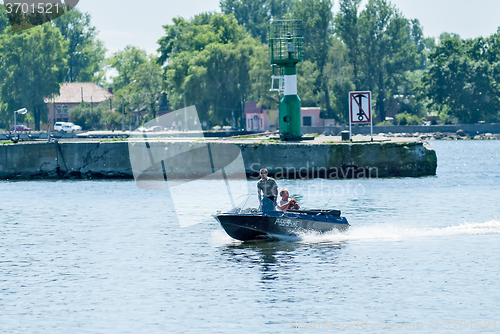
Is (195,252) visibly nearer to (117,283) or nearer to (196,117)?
(117,283)

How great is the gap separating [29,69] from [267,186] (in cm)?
Result: 10728

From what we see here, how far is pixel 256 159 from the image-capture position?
5028 centimetres

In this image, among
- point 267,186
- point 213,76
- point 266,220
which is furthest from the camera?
point 213,76

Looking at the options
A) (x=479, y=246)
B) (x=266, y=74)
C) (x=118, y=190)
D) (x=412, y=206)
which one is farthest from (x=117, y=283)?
(x=266, y=74)

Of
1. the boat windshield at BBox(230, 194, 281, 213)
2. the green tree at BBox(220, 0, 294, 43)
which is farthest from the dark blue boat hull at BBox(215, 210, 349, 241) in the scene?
the green tree at BBox(220, 0, 294, 43)

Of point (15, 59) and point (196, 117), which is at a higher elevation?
point (15, 59)

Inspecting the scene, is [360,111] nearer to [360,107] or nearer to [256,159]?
[360,107]

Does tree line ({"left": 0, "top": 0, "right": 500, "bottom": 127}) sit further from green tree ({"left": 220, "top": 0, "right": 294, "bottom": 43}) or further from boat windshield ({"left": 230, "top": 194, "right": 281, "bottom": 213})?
boat windshield ({"left": 230, "top": 194, "right": 281, "bottom": 213})

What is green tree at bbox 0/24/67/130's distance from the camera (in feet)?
404

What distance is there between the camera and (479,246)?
24.3 meters

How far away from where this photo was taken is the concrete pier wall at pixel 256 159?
160ft

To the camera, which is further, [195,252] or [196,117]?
[196,117]

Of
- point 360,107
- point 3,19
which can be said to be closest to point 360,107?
point 360,107

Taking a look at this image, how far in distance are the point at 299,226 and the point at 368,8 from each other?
10073 centimetres
